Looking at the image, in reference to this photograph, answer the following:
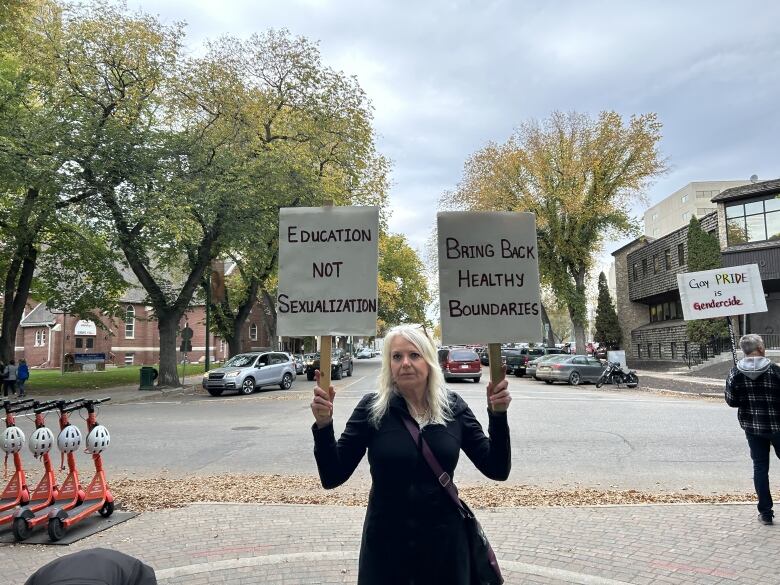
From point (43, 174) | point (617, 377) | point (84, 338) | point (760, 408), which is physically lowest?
point (617, 377)

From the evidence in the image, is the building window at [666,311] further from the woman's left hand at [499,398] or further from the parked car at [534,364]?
the woman's left hand at [499,398]

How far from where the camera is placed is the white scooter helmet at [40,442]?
5680 millimetres

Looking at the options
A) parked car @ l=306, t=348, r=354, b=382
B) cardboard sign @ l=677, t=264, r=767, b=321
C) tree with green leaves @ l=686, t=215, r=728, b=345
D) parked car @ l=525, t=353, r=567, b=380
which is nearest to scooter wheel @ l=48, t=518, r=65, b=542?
cardboard sign @ l=677, t=264, r=767, b=321

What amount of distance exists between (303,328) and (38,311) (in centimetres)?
6661

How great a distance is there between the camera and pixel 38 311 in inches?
2334

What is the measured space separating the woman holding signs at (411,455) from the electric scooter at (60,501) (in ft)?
13.7

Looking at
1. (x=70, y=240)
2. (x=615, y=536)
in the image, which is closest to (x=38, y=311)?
(x=70, y=240)

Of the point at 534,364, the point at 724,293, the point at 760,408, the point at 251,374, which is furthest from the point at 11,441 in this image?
the point at 534,364

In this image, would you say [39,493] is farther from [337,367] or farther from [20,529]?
[337,367]

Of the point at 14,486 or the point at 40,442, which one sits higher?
the point at 40,442

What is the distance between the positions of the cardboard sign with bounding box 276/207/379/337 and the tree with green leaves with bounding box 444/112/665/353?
3462 centimetres

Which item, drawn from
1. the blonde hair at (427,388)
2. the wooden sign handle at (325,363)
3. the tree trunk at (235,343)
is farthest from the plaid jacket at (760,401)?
the tree trunk at (235,343)

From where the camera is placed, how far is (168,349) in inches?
1000

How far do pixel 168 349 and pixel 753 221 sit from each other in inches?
1215
